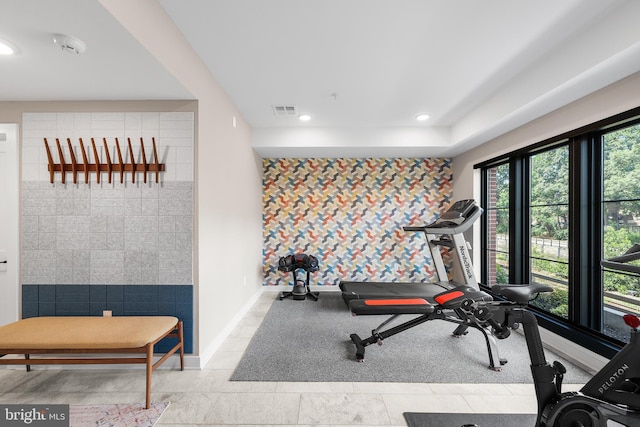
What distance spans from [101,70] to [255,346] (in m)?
2.46

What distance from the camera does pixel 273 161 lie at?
4617 millimetres

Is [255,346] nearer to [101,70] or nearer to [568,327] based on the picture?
[101,70]

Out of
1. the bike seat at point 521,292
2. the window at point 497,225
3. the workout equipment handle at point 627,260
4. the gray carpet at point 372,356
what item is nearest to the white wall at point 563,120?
the window at point 497,225

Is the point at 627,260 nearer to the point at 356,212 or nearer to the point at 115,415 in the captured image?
the point at 115,415

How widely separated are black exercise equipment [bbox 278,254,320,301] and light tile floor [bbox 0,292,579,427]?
1975 millimetres

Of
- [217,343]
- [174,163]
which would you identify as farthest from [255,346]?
[174,163]

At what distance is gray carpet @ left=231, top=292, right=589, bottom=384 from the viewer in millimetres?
2131

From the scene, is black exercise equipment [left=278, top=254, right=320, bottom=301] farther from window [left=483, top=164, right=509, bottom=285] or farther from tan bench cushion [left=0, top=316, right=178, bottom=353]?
window [left=483, top=164, right=509, bottom=285]

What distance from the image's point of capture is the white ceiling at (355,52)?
5.23 ft

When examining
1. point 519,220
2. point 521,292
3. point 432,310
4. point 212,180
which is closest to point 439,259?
point 519,220

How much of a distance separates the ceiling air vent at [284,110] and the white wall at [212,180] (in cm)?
46

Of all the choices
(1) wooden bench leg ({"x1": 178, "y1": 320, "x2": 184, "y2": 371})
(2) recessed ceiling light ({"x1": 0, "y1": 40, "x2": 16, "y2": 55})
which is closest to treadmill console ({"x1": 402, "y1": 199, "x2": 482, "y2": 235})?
(1) wooden bench leg ({"x1": 178, "y1": 320, "x2": 184, "y2": 371})

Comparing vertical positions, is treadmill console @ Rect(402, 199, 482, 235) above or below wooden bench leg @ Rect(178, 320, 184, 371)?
above

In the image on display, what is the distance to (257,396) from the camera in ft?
6.22
